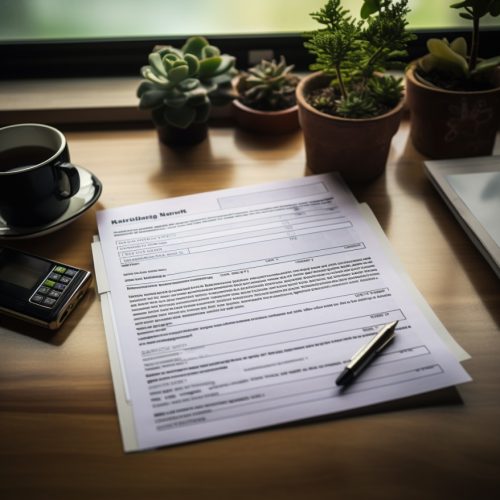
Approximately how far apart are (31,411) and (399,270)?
1.38 ft

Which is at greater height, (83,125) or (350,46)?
(350,46)

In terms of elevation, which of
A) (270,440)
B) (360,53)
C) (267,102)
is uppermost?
(360,53)

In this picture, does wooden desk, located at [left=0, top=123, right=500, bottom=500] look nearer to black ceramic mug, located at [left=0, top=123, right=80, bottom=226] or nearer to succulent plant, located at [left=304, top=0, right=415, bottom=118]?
black ceramic mug, located at [left=0, top=123, right=80, bottom=226]

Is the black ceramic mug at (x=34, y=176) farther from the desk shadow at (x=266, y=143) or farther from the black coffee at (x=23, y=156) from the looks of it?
the desk shadow at (x=266, y=143)

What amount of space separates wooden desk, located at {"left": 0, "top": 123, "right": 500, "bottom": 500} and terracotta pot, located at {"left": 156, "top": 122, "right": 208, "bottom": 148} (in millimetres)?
268

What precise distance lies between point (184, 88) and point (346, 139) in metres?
0.24

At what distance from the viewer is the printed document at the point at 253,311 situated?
508mm

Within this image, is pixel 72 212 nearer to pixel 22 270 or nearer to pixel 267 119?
pixel 22 270

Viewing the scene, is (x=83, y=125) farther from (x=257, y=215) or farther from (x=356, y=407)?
(x=356, y=407)

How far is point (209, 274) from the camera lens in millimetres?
633

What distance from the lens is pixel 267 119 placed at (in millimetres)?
851

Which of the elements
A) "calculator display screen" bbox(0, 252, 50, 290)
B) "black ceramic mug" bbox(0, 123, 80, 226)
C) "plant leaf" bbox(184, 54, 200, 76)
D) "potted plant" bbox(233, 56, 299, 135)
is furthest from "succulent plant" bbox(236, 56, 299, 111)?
"calculator display screen" bbox(0, 252, 50, 290)

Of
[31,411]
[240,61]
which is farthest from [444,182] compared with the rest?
[31,411]

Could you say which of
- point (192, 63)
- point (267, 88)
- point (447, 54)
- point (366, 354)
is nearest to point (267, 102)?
point (267, 88)
